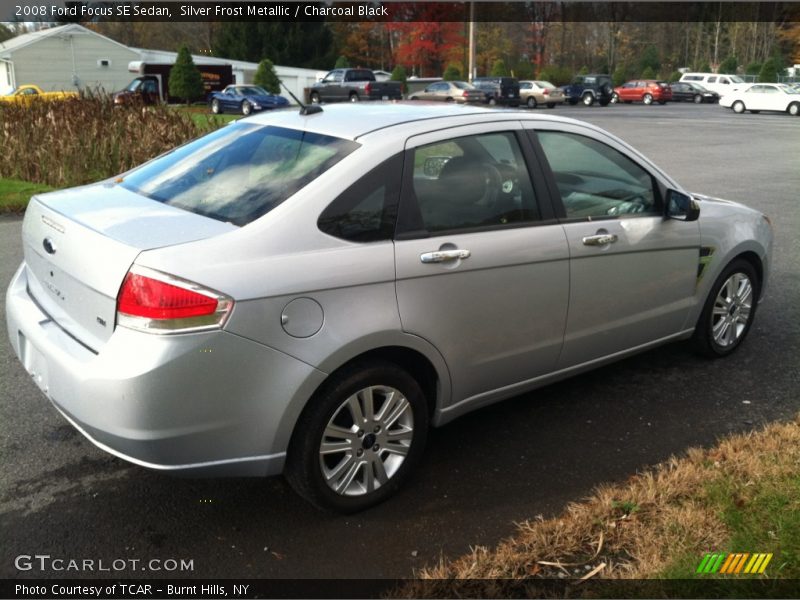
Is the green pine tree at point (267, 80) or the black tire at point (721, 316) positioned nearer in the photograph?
the black tire at point (721, 316)

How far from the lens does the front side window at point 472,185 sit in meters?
3.79

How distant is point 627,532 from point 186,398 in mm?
1860

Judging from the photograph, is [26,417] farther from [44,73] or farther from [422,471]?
[44,73]

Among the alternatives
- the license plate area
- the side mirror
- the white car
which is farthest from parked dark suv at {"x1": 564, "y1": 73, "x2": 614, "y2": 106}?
the license plate area

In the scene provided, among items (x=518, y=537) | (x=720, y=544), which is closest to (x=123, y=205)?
(x=518, y=537)

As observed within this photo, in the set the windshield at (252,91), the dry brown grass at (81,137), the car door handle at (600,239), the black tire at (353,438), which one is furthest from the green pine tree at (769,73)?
the black tire at (353,438)

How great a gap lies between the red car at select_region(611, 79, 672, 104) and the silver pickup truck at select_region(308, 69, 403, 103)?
59.5ft

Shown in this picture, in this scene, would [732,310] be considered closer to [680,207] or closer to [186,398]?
[680,207]

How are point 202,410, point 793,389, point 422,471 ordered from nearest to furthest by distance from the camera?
point 202,410 < point 422,471 < point 793,389

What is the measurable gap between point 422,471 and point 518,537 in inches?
29.2

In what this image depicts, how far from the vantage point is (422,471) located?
13.3 ft

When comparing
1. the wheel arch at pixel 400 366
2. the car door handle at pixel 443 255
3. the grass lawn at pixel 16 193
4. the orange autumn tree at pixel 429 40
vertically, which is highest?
the orange autumn tree at pixel 429 40

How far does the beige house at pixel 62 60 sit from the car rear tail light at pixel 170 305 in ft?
184

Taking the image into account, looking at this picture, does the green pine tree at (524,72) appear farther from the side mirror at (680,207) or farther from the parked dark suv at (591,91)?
the side mirror at (680,207)
